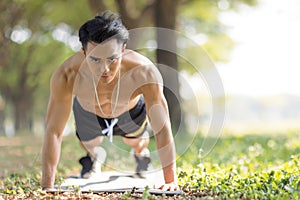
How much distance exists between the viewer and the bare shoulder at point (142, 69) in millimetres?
4445

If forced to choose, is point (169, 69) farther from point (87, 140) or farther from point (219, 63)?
point (219, 63)

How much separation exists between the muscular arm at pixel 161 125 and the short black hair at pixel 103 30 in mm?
441

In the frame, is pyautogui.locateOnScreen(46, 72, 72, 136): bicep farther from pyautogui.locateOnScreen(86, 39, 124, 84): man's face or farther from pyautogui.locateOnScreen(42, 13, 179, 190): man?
pyautogui.locateOnScreen(86, 39, 124, 84): man's face

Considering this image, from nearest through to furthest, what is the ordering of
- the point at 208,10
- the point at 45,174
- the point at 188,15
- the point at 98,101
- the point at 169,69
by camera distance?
the point at 45,174 < the point at 98,101 < the point at 169,69 < the point at 208,10 < the point at 188,15

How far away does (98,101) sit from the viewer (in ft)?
16.9

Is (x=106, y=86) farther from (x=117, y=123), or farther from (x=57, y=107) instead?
(x=117, y=123)

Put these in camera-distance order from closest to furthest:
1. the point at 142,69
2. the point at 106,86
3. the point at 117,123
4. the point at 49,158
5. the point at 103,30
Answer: the point at 103,30 < the point at 49,158 < the point at 142,69 < the point at 106,86 < the point at 117,123

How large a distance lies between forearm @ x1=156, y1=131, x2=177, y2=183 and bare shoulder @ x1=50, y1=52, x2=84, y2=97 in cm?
93

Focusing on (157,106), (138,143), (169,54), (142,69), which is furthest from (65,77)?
(169,54)

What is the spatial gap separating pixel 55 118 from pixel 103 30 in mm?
902

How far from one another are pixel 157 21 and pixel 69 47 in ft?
39.4

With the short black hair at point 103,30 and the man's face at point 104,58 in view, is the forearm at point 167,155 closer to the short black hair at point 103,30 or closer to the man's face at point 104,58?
the man's face at point 104,58

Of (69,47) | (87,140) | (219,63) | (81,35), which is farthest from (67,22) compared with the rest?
(81,35)

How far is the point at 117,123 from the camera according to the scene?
5555mm
